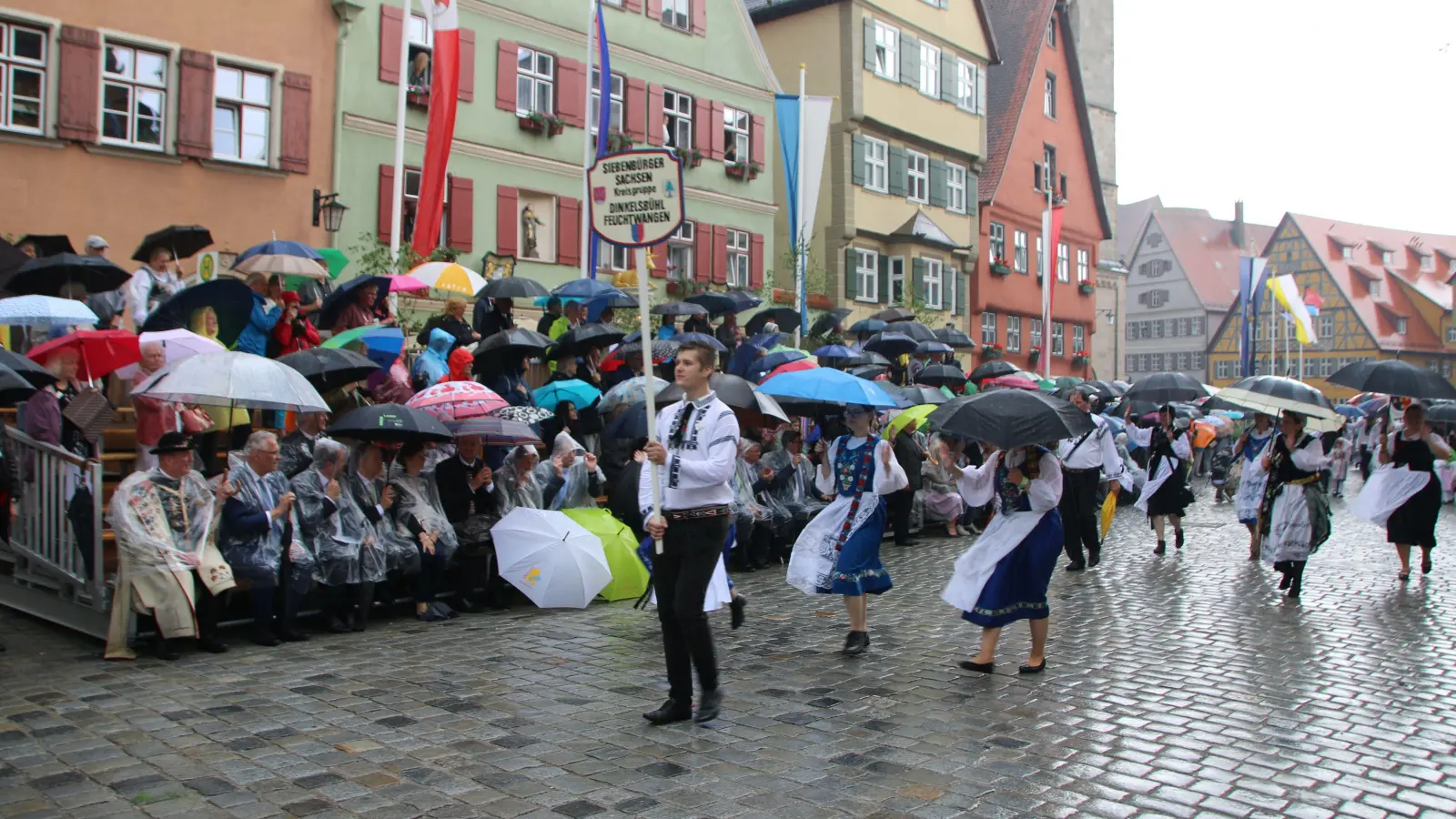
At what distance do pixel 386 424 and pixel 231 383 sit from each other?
115 centimetres

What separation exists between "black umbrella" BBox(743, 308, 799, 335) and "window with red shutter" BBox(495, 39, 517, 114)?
284 inches

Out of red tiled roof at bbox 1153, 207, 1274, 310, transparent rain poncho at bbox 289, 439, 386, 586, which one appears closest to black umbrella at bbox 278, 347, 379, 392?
transparent rain poncho at bbox 289, 439, 386, 586

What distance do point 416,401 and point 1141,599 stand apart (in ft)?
22.4

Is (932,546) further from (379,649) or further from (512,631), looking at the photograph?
(379,649)

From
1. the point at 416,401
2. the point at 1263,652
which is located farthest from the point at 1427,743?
the point at 416,401

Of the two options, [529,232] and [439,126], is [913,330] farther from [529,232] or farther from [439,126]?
[439,126]

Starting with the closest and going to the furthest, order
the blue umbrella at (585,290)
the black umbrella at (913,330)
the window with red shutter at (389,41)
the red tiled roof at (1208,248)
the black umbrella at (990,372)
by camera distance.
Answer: the blue umbrella at (585,290), the black umbrella at (990,372), the black umbrella at (913,330), the window with red shutter at (389,41), the red tiled roof at (1208,248)

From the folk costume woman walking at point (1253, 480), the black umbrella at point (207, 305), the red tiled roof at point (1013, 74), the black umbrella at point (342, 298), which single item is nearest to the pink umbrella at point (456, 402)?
the black umbrella at point (207, 305)

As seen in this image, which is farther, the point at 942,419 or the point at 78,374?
the point at 78,374

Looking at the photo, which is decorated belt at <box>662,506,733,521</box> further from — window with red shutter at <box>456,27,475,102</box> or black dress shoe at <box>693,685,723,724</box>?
window with red shutter at <box>456,27,475,102</box>

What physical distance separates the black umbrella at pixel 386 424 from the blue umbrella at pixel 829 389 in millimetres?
2914

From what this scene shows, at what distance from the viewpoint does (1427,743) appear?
666cm

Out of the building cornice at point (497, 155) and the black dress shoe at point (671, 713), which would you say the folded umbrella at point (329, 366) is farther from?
the building cornice at point (497, 155)

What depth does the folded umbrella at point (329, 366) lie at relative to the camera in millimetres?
10414
